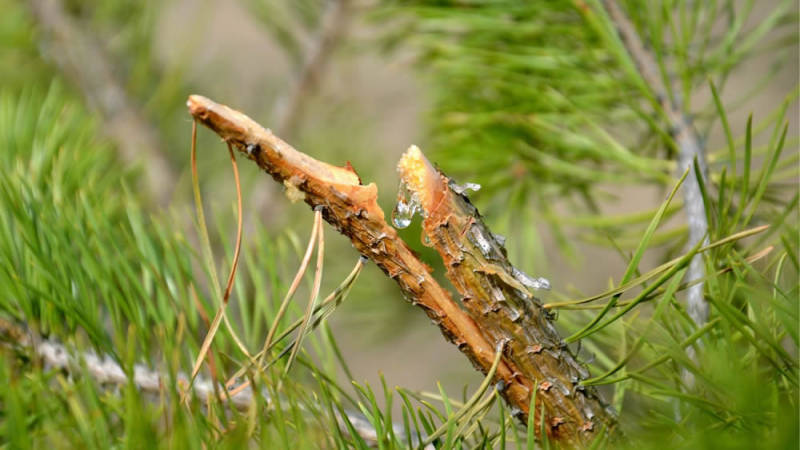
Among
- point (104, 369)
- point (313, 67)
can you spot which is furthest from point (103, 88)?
point (104, 369)

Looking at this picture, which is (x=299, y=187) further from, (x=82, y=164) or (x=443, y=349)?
(x=443, y=349)

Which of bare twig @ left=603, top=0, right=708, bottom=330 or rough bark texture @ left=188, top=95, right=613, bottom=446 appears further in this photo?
bare twig @ left=603, top=0, right=708, bottom=330

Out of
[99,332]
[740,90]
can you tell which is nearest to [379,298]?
[99,332]

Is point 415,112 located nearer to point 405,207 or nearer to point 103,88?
point 103,88

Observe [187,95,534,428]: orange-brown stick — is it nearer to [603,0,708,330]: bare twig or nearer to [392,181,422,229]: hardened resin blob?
[392,181,422,229]: hardened resin blob

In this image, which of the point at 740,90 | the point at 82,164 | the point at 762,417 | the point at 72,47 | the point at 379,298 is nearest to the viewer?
the point at 762,417

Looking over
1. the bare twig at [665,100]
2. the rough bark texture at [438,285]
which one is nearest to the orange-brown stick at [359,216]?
the rough bark texture at [438,285]

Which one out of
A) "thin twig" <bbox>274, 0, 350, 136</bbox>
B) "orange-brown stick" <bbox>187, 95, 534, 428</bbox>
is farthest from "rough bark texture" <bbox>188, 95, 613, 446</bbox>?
"thin twig" <bbox>274, 0, 350, 136</bbox>
